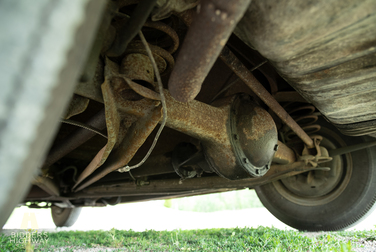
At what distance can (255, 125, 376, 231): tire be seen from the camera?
1.91 meters

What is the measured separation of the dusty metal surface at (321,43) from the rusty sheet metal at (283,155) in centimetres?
61

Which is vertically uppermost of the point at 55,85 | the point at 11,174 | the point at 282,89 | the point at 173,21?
the point at 282,89

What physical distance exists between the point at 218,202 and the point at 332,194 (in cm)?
774

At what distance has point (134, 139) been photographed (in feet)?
3.57

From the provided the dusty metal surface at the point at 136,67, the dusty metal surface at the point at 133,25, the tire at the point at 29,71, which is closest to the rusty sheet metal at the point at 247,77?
the dusty metal surface at the point at 136,67

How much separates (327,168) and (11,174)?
204 cm

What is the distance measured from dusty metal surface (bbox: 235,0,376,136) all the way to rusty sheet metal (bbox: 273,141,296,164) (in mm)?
612

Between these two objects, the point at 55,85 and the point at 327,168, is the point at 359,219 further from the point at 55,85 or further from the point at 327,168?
the point at 55,85

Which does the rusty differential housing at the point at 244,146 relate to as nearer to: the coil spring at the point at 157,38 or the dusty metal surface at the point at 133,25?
the coil spring at the point at 157,38

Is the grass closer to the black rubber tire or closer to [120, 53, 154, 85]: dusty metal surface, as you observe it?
[120, 53, 154, 85]: dusty metal surface

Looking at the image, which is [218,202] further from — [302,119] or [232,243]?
[232,243]

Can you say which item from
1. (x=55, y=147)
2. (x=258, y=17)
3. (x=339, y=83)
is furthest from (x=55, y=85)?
(x=55, y=147)

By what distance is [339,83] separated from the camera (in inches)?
37.7

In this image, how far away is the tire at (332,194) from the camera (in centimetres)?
191
